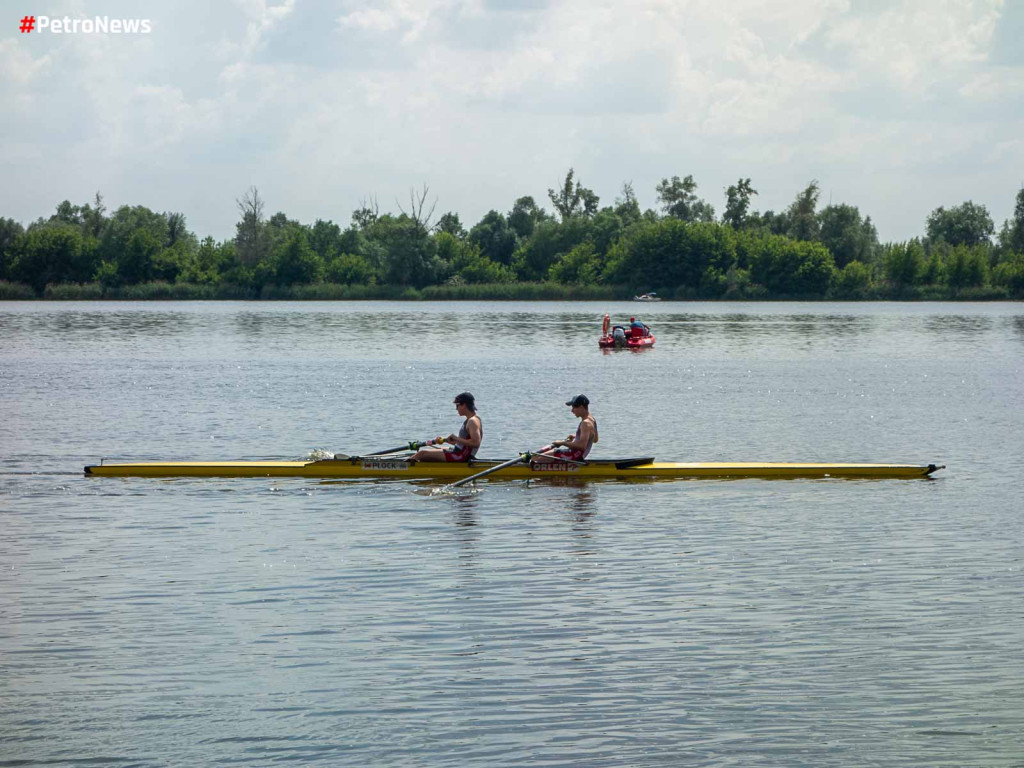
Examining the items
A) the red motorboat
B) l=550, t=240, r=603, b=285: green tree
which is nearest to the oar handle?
the red motorboat

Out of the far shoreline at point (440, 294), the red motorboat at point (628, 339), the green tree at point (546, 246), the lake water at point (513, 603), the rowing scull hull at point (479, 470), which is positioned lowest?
the lake water at point (513, 603)

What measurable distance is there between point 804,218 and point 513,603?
534 feet

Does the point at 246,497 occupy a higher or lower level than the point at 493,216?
lower

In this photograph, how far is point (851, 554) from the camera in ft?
60.1

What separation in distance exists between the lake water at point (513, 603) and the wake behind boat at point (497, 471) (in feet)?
0.90

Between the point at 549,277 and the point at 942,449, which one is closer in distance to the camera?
the point at 942,449

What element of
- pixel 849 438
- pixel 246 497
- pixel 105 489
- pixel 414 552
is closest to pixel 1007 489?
pixel 849 438

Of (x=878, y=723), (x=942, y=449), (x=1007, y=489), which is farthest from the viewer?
(x=942, y=449)

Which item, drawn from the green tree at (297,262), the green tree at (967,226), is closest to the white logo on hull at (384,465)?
the green tree at (297,262)

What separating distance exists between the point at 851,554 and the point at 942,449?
1350 centimetres

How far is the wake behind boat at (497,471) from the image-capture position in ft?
77.6

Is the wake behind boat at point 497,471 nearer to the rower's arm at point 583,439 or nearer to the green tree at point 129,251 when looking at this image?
the rower's arm at point 583,439

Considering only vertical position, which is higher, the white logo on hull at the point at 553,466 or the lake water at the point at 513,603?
the white logo on hull at the point at 553,466

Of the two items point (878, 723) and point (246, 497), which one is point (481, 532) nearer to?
point (246, 497)
